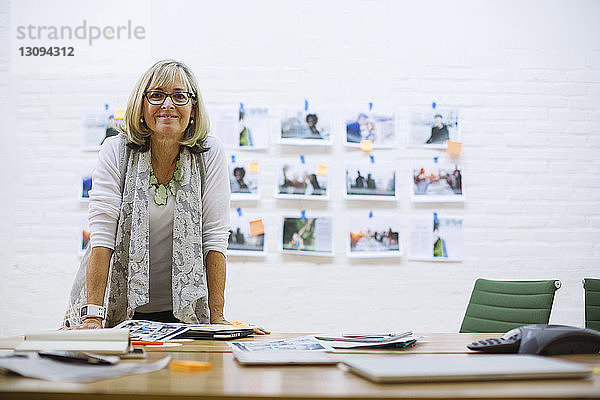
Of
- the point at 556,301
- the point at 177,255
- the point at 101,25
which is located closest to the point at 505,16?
the point at 556,301

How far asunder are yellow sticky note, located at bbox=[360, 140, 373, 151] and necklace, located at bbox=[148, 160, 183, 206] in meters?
1.70

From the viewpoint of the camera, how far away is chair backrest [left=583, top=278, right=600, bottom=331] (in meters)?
2.45

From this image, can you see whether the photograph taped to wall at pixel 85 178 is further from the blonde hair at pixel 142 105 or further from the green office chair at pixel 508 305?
the green office chair at pixel 508 305

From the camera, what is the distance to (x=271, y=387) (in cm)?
103

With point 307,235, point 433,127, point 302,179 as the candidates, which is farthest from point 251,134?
point 433,127

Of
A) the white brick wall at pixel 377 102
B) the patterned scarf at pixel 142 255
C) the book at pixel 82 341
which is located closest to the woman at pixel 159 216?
the patterned scarf at pixel 142 255

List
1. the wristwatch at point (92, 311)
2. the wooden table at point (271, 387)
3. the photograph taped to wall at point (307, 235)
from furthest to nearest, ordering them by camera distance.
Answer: the photograph taped to wall at point (307, 235), the wristwatch at point (92, 311), the wooden table at point (271, 387)

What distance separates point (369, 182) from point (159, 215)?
5.82ft

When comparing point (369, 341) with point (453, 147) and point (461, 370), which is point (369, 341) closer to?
point (461, 370)

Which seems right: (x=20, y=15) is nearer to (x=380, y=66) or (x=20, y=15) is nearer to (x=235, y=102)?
(x=235, y=102)

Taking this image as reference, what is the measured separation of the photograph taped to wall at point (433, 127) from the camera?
147 inches

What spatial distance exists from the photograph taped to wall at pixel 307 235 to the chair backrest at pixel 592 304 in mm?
1497

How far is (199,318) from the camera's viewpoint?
7.13 feet

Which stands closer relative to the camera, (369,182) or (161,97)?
(161,97)
